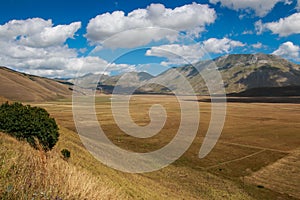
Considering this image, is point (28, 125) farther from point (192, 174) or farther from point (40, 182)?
point (192, 174)

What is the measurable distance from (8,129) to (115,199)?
24.2 metres

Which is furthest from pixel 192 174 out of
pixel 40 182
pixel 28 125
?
pixel 40 182

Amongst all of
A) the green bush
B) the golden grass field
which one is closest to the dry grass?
the golden grass field

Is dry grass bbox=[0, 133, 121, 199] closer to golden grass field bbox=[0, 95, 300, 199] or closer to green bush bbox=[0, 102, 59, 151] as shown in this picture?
golden grass field bbox=[0, 95, 300, 199]

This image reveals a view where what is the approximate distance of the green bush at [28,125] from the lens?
28.9 m

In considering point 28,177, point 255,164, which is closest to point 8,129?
point 28,177

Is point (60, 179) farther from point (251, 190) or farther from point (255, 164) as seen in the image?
point (255, 164)

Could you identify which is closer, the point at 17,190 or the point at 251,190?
the point at 17,190

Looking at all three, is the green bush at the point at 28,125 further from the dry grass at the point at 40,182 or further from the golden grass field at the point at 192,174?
the dry grass at the point at 40,182

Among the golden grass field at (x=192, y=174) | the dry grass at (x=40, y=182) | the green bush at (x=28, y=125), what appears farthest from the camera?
the green bush at (x=28, y=125)

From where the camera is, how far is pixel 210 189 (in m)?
35.5

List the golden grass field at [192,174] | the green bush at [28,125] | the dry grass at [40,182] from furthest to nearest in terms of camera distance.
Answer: the green bush at [28,125] < the golden grass field at [192,174] < the dry grass at [40,182]

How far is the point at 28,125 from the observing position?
2953cm

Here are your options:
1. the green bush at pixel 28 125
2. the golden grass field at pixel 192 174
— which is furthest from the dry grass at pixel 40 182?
the green bush at pixel 28 125
